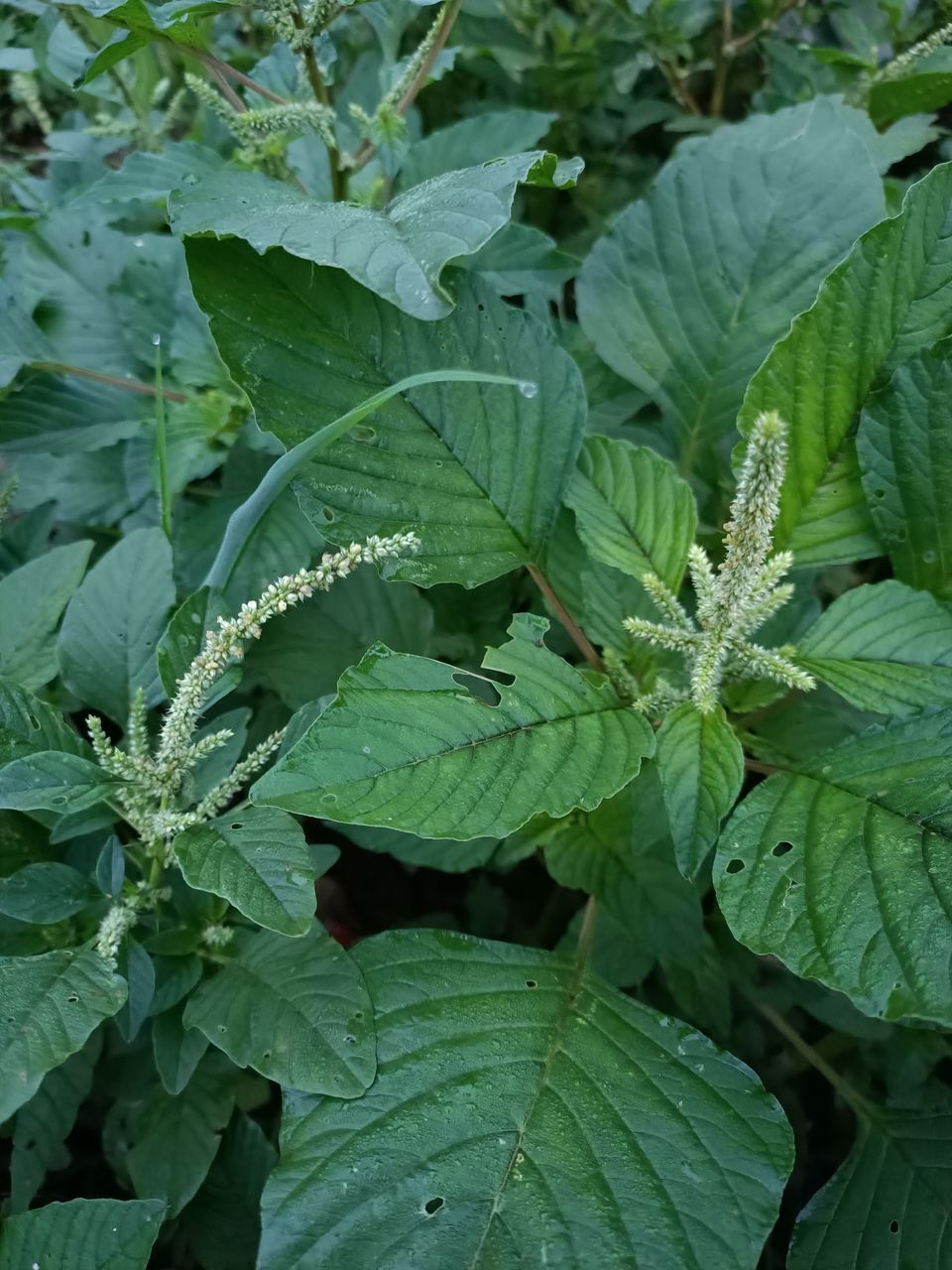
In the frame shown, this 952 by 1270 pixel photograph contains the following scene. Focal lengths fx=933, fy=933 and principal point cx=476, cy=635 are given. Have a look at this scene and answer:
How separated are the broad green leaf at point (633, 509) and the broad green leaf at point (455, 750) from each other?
148 mm

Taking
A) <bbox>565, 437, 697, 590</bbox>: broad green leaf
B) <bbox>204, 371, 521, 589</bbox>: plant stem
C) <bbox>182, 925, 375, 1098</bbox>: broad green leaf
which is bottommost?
<bbox>182, 925, 375, 1098</bbox>: broad green leaf

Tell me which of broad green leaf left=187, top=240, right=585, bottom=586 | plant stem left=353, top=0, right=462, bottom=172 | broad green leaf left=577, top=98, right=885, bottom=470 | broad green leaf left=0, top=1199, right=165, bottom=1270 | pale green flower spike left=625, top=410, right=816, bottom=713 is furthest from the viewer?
broad green leaf left=577, top=98, right=885, bottom=470

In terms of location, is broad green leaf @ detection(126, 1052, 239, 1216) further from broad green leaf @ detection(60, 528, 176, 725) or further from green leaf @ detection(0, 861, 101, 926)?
broad green leaf @ detection(60, 528, 176, 725)

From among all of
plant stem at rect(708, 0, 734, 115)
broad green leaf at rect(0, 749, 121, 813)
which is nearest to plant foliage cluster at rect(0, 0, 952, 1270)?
broad green leaf at rect(0, 749, 121, 813)

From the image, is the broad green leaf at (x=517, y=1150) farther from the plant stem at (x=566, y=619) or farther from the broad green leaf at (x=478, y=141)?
the broad green leaf at (x=478, y=141)

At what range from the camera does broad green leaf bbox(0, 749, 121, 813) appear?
72 cm

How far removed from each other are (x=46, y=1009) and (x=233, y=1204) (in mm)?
417

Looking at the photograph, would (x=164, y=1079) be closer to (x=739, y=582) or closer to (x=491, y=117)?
(x=739, y=582)

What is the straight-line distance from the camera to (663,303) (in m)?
1.12

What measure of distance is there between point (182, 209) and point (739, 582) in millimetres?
551

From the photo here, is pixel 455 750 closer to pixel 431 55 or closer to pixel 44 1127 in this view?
pixel 44 1127

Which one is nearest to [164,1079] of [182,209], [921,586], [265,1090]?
[265,1090]

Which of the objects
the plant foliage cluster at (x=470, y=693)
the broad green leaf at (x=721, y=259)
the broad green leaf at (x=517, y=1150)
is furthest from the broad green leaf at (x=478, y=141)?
the broad green leaf at (x=517, y=1150)

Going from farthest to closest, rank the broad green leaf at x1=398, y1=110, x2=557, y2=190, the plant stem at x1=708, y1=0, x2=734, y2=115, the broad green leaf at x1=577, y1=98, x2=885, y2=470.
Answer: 1. the plant stem at x1=708, y1=0, x2=734, y2=115
2. the broad green leaf at x1=398, y1=110, x2=557, y2=190
3. the broad green leaf at x1=577, y1=98, x2=885, y2=470
